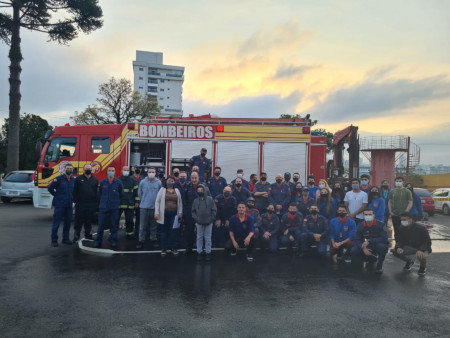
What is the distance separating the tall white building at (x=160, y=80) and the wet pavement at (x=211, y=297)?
333 ft

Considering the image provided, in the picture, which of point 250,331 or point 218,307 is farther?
point 218,307

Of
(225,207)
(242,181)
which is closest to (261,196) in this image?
(242,181)

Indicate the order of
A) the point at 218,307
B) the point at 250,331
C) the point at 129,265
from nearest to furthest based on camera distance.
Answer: the point at 250,331
the point at 218,307
the point at 129,265

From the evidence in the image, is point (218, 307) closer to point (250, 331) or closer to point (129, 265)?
point (250, 331)

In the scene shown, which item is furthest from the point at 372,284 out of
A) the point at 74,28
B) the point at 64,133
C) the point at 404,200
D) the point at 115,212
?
the point at 74,28

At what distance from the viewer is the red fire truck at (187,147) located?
1202 cm

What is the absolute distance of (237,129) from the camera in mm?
12195

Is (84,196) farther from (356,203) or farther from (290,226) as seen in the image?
(356,203)

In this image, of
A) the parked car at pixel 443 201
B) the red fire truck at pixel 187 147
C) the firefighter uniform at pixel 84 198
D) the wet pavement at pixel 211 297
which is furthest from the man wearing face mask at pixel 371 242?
the parked car at pixel 443 201

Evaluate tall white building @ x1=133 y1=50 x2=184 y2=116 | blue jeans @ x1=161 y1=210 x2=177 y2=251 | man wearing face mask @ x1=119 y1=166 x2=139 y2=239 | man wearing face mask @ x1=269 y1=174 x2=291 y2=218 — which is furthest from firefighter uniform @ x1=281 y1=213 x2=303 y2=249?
tall white building @ x1=133 y1=50 x2=184 y2=116

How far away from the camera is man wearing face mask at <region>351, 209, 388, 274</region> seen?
284 inches

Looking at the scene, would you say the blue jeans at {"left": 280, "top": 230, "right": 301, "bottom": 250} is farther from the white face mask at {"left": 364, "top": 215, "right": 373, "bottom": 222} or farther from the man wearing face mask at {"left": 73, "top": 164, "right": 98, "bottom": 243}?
the man wearing face mask at {"left": 73, "top": 164, "right": 98, "bottom": 243}

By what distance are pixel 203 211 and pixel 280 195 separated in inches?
111

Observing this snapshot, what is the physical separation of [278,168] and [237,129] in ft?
6.32
